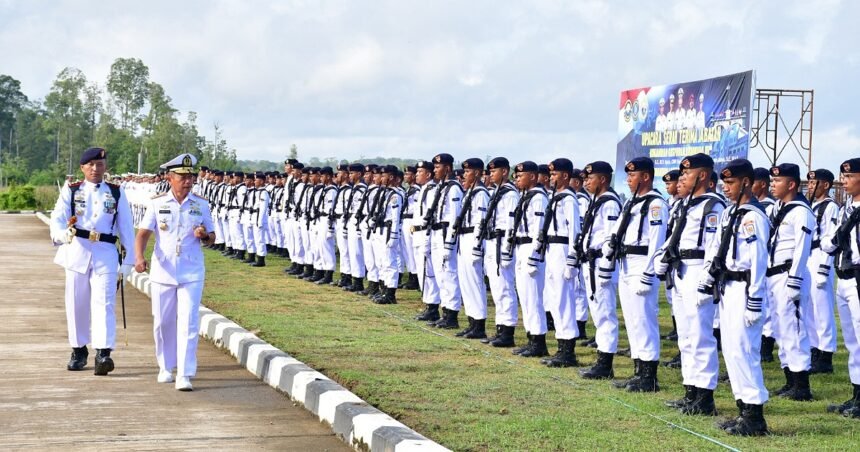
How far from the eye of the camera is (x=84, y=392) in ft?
28.0

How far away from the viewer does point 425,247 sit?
14.0 m

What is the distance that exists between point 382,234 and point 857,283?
356 inches

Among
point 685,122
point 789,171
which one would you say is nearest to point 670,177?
point 789,171

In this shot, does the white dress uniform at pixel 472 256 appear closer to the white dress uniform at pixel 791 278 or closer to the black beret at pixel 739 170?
the white dress uniform at pixel 791 278

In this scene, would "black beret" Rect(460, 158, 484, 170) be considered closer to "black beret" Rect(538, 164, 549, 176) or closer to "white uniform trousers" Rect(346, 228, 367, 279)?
"black beret" Rect(538, 164, 549, 176)

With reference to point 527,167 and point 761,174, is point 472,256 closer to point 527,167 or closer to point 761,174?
point 527,167

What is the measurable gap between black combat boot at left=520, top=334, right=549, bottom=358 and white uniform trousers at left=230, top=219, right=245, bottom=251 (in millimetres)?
14035

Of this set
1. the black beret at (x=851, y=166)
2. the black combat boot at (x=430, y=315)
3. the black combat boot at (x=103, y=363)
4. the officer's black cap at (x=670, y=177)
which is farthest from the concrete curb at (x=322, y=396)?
the black beret at (x=851, y=166)

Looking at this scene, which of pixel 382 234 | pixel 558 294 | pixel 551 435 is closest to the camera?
pixel 551 435

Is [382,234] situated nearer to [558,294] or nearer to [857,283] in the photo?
[558,294]

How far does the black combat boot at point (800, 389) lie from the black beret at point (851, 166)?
5.61 ft

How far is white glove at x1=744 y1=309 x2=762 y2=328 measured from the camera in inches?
286

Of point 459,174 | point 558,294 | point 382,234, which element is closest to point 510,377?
point 558,294

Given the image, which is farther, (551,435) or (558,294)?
(558,294)
